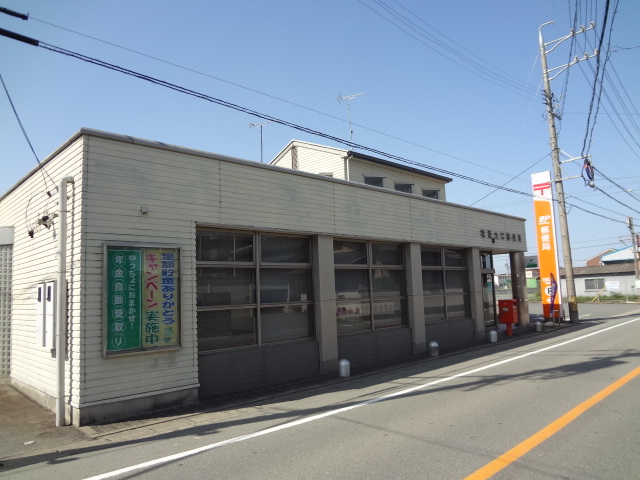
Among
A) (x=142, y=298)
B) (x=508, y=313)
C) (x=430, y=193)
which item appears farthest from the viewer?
(x=430, y=193)

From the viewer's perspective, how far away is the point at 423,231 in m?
15.3

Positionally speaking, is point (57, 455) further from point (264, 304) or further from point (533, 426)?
point (533, 426)

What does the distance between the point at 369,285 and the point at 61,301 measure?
829cm

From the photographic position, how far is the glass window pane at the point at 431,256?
15852 mm

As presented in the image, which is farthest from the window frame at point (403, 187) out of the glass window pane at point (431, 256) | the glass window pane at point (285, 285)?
the glass window pane at point (285, 285)

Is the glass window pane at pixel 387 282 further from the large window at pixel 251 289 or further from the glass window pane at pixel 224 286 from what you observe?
the glass window pane at pixel 224 286

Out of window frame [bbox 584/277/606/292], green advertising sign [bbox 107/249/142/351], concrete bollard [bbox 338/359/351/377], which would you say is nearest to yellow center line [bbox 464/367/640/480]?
concrete bollard [bbox 338/359/351/377]

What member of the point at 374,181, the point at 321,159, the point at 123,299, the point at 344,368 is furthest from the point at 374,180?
the point at 123,299

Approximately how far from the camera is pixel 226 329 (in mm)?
9992

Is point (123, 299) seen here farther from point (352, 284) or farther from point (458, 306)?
point (458, 306)

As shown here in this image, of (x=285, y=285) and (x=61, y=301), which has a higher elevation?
(x=285, y=285)

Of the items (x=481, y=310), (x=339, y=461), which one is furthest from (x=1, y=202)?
(x=481, y=310)

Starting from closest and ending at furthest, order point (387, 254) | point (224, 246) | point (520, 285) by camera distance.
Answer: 1. point (224, 246)
2. point (387, 254)
3. point (520, 285)

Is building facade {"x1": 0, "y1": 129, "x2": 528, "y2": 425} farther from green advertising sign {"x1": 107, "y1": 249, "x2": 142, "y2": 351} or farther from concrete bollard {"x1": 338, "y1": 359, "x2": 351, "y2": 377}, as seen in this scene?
concrete bollard {"x1": 338, "y1": 359, "x2": 351, "y2": 377}
